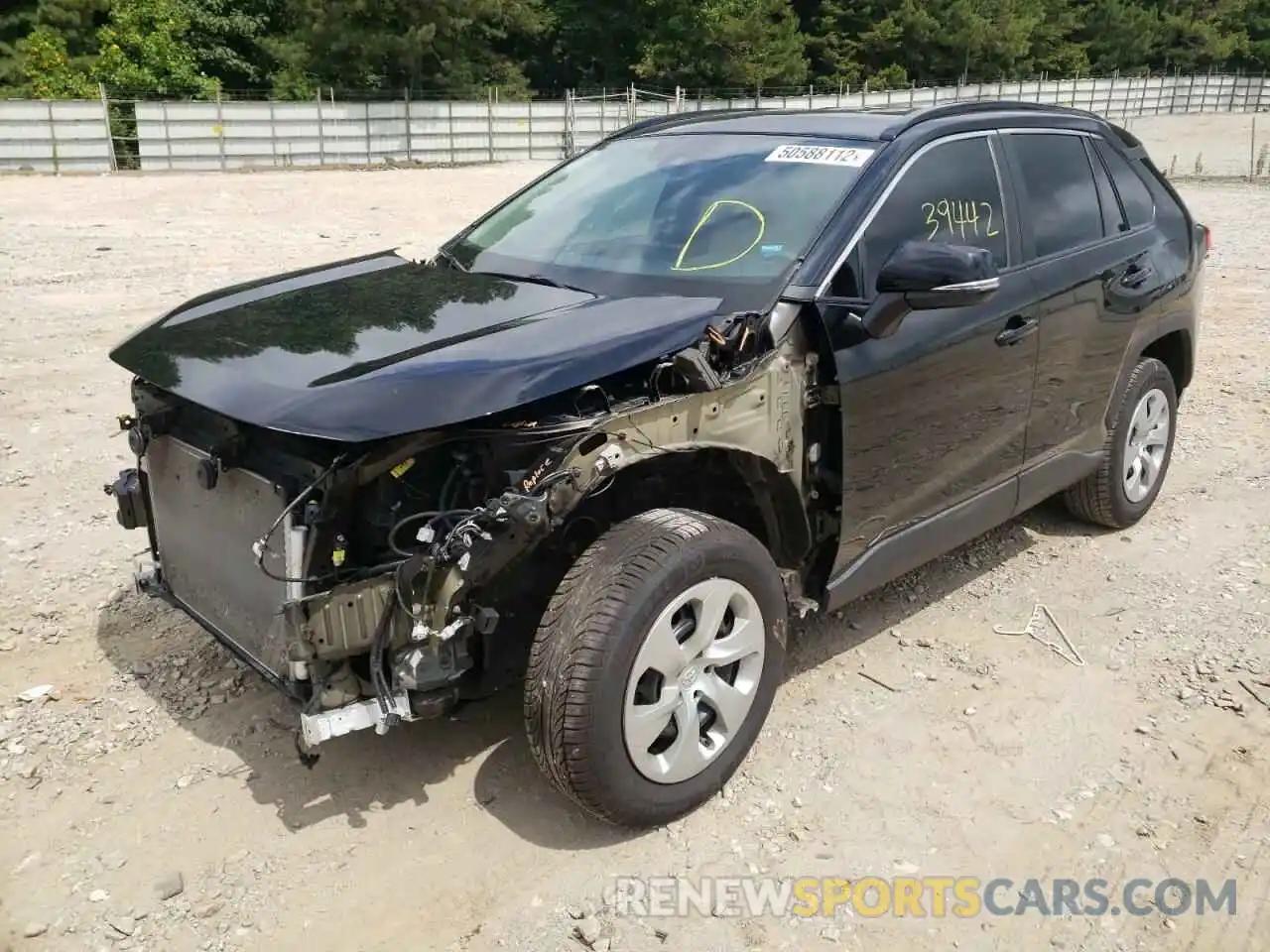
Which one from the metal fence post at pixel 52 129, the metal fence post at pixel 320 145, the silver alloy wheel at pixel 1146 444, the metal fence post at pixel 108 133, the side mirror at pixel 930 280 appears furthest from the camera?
the metal fence post at pixel 320 145

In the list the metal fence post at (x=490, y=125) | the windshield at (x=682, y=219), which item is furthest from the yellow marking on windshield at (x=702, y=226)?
the metal fence post at (x=490, y=125)

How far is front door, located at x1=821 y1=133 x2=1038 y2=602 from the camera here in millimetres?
3383

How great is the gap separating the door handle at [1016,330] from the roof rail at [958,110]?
0.77 m

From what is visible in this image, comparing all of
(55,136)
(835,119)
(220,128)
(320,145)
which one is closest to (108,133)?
(55,136)

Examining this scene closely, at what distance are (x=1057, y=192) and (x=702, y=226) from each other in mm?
1573

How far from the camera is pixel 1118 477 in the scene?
4828mm

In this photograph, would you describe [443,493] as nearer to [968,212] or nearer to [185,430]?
[185,430]

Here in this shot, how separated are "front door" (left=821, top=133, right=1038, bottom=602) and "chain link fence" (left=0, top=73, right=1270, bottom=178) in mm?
17304

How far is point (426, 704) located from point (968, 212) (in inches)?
98.4

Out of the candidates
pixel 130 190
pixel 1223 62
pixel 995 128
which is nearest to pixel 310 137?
pixel 130 190

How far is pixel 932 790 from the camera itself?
323 cm

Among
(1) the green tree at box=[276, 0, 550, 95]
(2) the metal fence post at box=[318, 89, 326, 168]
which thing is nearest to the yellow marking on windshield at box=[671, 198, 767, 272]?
(2) the metal fence post at box=[318, 89, 326, 168]

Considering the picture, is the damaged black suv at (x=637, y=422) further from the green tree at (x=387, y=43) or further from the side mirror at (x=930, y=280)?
the green tree at (x=387, y=43)

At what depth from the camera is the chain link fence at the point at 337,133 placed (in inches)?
989
